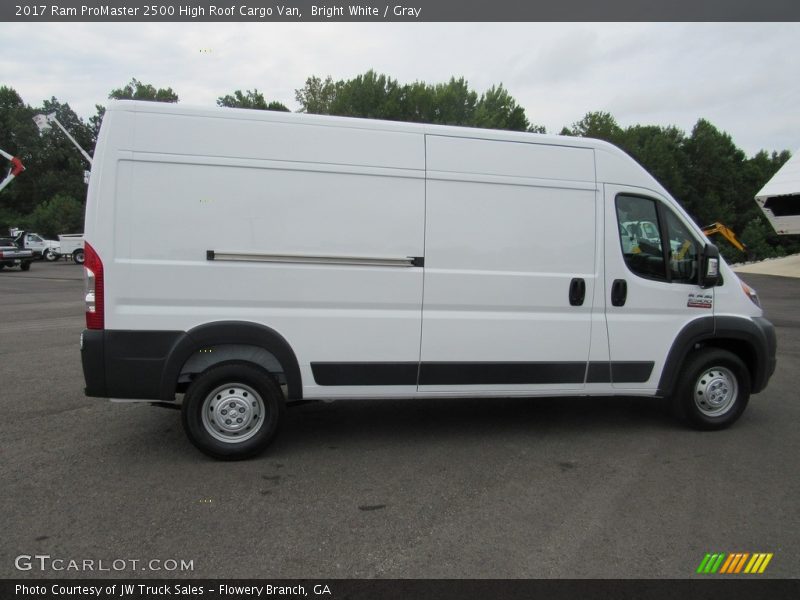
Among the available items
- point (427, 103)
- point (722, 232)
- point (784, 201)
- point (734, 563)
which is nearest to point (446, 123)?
point (427, 103)

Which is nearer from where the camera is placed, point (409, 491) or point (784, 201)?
point (409, 491)

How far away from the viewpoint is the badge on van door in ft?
17.2

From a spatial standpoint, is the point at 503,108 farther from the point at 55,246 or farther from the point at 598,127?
the point at 55,246

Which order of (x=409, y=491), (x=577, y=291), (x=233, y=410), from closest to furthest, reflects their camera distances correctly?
(x=409, y=491) < (x=233, y=410) < (x=577, y=291)

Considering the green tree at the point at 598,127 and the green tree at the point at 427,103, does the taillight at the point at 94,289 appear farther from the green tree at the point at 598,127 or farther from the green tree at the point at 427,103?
the green tree at the point at 598,127

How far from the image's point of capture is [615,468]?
4.57m

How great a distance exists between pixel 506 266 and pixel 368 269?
1.13 meters

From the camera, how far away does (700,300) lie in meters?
5.28

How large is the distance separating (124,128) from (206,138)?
579mm

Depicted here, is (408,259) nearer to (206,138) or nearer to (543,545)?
(206,138)

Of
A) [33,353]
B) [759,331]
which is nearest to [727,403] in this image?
[759,331]

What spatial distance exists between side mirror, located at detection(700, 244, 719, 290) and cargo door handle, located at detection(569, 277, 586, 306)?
1.16 m

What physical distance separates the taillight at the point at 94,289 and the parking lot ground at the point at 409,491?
3.65 feet
